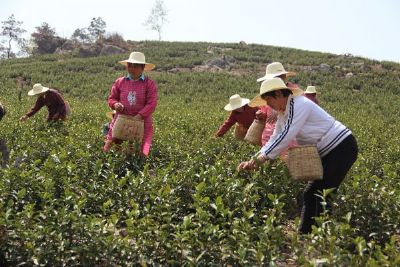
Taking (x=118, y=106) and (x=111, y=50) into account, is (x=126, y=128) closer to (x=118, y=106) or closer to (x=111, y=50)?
(x=118, y=106)

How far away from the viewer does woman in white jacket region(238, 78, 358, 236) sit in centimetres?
379

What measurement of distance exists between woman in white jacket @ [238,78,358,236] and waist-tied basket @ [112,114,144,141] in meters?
2.30

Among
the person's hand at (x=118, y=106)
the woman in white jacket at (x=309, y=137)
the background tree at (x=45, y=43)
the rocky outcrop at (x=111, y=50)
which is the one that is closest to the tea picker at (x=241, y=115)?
the person's hand at (x=118, y=106)

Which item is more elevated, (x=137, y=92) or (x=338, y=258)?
(x=137, y=92)

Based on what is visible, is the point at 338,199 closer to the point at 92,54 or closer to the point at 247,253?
the point at 247,253

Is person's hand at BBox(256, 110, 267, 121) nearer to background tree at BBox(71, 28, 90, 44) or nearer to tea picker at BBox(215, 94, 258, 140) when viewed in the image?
tea picker at BBox(215, 94, 258, 140)

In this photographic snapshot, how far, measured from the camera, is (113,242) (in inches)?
128

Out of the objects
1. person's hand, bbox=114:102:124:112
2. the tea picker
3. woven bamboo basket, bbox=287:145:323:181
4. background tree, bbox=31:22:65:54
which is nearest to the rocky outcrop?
background tree, bbox=31:22:65:54

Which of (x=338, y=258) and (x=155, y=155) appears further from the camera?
(x=155, y=155)

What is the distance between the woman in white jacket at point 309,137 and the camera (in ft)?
12.5

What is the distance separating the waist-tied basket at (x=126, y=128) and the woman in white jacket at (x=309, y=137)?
2304 mm

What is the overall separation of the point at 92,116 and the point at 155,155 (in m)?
5.49

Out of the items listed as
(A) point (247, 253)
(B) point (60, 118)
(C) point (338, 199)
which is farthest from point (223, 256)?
(B) point (60, 118)

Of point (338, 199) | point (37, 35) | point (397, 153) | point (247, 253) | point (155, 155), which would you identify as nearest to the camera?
point (247, 253)
